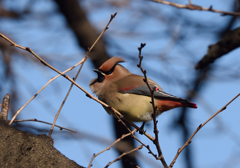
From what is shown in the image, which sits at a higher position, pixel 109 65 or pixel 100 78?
pixel 109 65

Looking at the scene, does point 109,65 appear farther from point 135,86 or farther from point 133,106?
point 133,106

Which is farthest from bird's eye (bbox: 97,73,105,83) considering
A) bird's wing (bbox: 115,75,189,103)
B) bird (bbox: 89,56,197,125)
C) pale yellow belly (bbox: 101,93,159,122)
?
pale yellow belly (bbox: 101,93,159,122)

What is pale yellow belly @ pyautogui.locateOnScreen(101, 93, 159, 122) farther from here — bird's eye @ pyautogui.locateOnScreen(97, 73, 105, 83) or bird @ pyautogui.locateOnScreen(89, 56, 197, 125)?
bird's eye @ pyautogui.locateOnScreen(97, 73, 105, 83)

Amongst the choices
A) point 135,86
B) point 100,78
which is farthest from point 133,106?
point 100,78

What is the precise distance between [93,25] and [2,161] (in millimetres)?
4301

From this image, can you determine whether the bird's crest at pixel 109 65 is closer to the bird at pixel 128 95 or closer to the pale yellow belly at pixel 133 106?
the bird at pixel 128 95

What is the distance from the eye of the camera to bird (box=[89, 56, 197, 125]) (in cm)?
321

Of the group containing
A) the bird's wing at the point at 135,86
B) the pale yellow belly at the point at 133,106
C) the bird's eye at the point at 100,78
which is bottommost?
the pale yellow belly at the point at 133,106

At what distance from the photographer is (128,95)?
3.36 metres

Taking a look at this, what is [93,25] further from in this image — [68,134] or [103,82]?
[103,82]

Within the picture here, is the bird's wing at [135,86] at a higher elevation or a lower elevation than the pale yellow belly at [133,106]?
higher

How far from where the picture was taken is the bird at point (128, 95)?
3213 mm

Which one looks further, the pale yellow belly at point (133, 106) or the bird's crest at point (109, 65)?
the bird's crest at point (109, 65)

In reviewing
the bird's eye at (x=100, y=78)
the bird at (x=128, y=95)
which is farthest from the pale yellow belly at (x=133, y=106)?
the bird's eye at (x=100, y=78)
